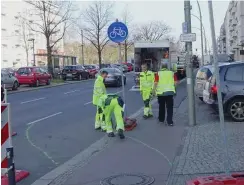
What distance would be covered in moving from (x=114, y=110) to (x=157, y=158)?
→ 2.50m

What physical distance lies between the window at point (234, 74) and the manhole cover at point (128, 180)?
6.15 meters

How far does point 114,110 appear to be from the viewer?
965cm

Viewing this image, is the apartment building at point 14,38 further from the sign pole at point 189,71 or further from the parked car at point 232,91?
the sign pole at point 189,71

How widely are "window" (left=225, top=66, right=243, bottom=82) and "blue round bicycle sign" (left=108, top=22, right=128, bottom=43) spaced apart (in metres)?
3.08

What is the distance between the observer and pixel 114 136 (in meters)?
9.85

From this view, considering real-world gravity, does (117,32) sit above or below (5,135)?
above

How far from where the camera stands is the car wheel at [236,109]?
11.4m

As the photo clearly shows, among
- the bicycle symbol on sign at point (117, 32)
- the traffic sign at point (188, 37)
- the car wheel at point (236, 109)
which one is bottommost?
the car wheel at point (236, 109)

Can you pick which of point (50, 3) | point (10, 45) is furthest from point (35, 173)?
point (10, 45)

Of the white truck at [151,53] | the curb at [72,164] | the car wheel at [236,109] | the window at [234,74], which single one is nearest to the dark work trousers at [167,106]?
the car wheel at [236,109]

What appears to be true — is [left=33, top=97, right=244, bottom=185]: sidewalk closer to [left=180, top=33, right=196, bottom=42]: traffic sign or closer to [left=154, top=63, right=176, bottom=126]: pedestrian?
[left=154, top=63, right=176, bottom=126]: pedestrian

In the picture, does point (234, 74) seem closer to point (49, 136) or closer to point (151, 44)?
point (49, 136)

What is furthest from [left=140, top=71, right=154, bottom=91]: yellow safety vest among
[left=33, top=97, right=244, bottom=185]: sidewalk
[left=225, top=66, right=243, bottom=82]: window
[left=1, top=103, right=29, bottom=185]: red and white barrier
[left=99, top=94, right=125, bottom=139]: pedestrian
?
[left=1, top=103, right=29, bottom=185]: red and white barrier

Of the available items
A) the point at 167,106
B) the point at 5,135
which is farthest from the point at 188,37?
the point at 5,135
